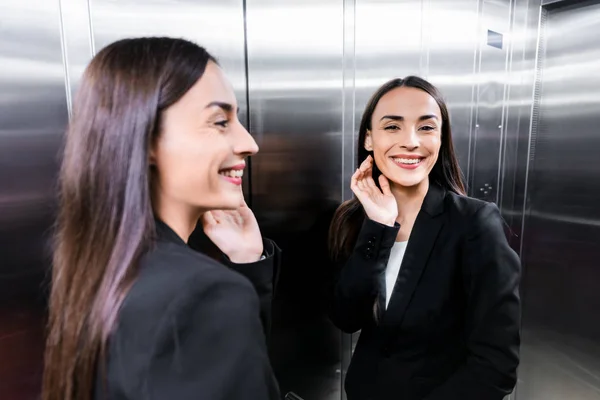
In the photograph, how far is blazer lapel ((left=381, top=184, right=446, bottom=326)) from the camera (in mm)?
1381

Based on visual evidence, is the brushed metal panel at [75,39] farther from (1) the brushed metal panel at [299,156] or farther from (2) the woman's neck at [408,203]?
(2) the woman's neck at [408,203]

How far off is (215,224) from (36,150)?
0.46 m

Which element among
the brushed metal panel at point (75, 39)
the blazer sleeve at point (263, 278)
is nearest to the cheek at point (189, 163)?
the blazer sleeve at point (263, 278)

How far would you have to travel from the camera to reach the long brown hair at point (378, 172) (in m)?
1.51

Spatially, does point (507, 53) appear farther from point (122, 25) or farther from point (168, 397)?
point (168, 397)

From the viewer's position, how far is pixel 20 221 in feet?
3.31

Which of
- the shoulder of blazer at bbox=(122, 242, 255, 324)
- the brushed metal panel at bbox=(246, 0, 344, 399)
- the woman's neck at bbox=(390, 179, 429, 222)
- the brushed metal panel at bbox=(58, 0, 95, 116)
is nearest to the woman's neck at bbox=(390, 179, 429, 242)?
the woman's neck at bbox=(390, 179, 429, 222)

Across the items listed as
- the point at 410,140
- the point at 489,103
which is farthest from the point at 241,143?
the point at 489,103

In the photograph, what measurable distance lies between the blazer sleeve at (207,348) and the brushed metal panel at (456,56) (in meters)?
1.77

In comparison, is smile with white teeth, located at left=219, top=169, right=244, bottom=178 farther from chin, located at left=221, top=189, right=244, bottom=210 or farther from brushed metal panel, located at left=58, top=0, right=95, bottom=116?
brushed metal panel, located at left=58, top=0, right=95, bottom=116

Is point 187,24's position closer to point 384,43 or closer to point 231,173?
point 231,173

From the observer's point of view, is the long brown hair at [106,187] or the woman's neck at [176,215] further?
the woman's neck at [176,215]

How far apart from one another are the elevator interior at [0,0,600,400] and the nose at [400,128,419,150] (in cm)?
40

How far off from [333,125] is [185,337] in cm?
129
